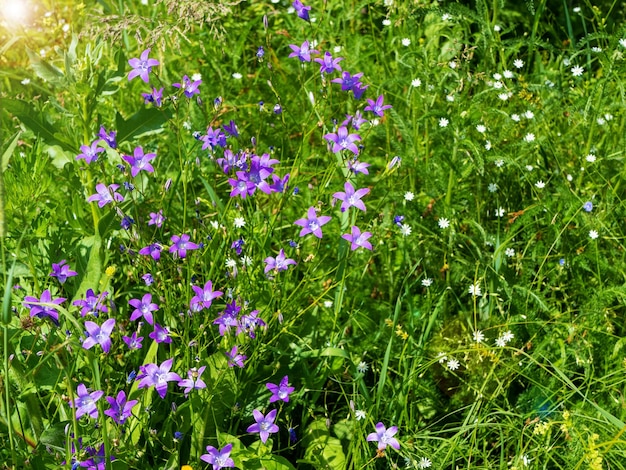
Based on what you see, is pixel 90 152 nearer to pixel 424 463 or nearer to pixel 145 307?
pixel 145 307

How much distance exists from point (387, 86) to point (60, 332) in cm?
174

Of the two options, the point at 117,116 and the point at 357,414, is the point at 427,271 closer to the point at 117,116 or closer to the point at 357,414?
the point at 357,414

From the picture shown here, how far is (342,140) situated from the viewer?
2.13m

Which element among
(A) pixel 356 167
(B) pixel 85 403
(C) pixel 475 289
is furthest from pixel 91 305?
(C) pixel 475 289

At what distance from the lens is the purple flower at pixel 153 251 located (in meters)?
1.94

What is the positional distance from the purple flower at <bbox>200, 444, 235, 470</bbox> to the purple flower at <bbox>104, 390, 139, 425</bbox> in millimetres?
206

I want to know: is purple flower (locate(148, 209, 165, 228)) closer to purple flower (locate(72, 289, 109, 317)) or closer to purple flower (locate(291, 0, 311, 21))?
purple flower (locate(72, 289, 109, 317))

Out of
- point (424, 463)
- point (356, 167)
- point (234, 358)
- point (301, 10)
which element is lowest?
point (424, 463)

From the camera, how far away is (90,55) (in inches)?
97.6

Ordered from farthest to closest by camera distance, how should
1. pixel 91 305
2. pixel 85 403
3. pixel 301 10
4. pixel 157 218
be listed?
1. pixel 301 10
2. pixel 157 218
3. pixel 91 305
4. pixel 85 403

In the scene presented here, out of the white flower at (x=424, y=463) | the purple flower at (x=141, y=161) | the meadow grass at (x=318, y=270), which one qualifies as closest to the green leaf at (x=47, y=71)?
the meadow grass at (x=318, y=270)

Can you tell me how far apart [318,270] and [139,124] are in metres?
0.78

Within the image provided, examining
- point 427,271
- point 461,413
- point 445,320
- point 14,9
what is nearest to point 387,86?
point 427,271

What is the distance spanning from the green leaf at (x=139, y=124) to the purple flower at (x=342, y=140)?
0.68 metres
